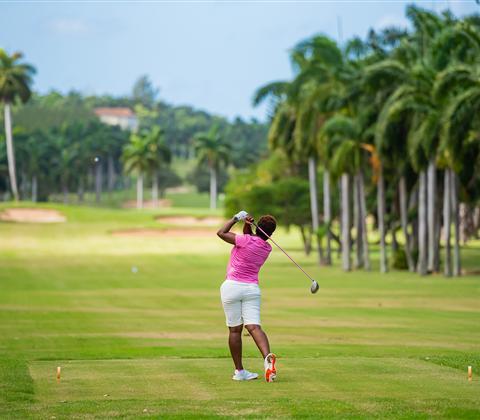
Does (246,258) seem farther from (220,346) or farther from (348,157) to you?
(348,157)

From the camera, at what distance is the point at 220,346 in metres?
23.5

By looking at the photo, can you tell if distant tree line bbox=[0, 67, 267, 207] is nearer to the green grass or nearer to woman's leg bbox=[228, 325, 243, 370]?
the green grass

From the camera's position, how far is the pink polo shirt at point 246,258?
16.0m

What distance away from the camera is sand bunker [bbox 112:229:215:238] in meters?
110

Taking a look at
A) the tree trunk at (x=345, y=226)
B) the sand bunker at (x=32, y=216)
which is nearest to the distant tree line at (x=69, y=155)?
the sand bunker at (x=32, y=216)

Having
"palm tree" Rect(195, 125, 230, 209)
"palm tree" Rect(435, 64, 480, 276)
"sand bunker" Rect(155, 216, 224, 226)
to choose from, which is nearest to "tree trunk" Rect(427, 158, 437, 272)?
"palm tree" Rect(435, 64, 480, 276)

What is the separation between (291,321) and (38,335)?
7607 mm

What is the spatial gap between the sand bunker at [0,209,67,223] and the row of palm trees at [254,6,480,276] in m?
46.3

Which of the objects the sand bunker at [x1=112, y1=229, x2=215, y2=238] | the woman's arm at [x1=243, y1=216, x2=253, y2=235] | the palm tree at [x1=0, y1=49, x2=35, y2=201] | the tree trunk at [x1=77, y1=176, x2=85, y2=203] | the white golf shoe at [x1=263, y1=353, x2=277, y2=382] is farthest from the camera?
the tree trunk at [x1=77, y1=176, x2=85, y2=203]

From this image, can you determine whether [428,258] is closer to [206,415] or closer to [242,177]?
[242,177]

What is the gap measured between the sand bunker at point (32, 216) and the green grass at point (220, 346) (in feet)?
189

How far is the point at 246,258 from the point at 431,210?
155 feet

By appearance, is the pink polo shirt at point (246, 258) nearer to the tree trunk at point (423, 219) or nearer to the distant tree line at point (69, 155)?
the tree trunk at point (423, 219)

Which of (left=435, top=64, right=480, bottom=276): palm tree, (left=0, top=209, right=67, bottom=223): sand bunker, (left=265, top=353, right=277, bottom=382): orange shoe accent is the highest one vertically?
(left=435, top=64, right=480, bottom=276): palm tree
